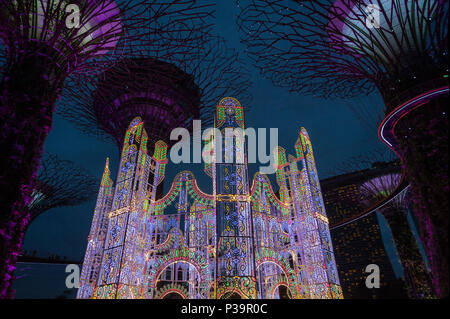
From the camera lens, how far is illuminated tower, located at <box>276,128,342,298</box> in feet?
34.2

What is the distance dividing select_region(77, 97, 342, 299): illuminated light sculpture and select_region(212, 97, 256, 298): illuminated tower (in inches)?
1.2

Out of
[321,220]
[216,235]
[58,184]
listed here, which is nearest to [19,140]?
[216,235]

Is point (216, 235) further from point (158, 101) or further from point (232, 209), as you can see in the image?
point (158, 101)

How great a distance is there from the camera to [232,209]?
31.9 feet

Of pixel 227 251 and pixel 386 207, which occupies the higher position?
pixel 386 207

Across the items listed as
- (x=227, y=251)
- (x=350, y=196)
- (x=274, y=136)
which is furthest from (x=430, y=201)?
(x=350, y=196)

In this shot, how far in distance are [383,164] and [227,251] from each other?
45.1ft

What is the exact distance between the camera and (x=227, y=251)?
9055 millimetres

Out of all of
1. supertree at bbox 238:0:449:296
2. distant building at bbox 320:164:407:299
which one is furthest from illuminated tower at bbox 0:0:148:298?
distant building at bbox 320:164:407:299

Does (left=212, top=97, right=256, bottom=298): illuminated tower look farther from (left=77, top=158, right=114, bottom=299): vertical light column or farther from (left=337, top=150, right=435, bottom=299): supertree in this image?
(left=337, top=150, right=435, bottom=299): supertree

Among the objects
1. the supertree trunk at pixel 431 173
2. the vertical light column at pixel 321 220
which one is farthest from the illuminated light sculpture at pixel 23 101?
the vertical light column at pixel 321 220
